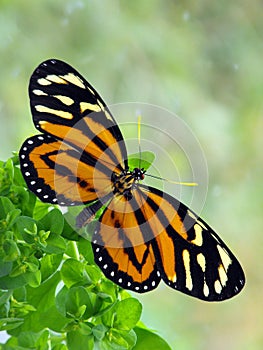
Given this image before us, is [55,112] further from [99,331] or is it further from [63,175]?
[99,331]

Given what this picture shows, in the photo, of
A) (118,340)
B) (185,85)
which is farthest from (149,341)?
(185,85)

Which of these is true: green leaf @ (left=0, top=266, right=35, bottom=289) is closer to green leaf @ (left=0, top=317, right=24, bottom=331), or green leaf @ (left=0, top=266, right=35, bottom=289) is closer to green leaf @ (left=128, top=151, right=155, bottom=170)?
green leaf @ (left=0, top=317, right=24, bottom=331)

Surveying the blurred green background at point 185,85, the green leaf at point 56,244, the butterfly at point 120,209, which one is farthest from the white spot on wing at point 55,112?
the blurred green background at point 185,85

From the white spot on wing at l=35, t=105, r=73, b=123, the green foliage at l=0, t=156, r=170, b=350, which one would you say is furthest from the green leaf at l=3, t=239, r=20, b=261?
the white spot on wing at l=35, t=105, r=73, b=123

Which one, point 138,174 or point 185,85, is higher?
point 185,85

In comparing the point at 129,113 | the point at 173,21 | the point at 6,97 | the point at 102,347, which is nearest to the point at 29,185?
the point at 102,347

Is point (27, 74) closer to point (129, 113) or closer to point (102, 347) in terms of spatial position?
point (129, 113)

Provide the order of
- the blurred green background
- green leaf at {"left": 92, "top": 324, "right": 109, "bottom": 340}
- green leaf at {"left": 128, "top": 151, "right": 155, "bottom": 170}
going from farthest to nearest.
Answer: the blurred green background, green leaf at {"left": 128, "top": 151, "right": 155, "bottom": 170}, green leaf at {"left": 92, "top": 324, "right": 109, "bottom": 340}
